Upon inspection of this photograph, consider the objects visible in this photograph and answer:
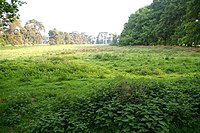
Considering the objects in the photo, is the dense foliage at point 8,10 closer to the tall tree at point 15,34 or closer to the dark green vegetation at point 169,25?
the dark green vegetation at point 169,25

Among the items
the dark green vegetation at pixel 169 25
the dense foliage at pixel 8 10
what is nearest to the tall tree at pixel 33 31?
the dark green vegetation at pixel 169 25

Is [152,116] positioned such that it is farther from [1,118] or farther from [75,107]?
[1,118]

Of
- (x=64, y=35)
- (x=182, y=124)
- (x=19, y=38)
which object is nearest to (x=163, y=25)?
(x=182, y=124)

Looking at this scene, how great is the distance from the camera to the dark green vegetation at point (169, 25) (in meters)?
28.5

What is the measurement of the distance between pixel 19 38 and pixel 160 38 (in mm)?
71970

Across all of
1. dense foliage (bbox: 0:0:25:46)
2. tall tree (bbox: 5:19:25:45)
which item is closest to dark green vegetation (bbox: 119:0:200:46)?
dense foliage (bbox: 0:0:25:46)

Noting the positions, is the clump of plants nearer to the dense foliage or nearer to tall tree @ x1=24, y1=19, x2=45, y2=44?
the dense foliage

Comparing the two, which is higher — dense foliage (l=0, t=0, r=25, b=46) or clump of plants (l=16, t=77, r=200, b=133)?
dense foliage (l=0, t=0, r=25, b=46)

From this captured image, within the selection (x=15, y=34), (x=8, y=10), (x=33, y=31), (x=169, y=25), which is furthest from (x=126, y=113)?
(x=33, y=31)

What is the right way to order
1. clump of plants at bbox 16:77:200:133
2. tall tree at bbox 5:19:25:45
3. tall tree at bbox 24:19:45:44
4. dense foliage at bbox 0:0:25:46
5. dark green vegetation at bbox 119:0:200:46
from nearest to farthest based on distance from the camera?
clump of plants at bbox 16:77:200:133
dense foliage at bbox 0:0:25:46
dark green vegetation at bbox 119:0:200:46
tall tree at bbox 5:19:25:45
tall tree at bbox 24:19:45:44

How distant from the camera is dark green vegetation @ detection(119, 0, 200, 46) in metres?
28.5

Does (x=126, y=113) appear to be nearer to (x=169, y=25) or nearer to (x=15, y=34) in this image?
(x=169, y=25)

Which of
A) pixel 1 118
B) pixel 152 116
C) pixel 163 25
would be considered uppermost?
pixel 163 25

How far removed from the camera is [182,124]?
655cm
